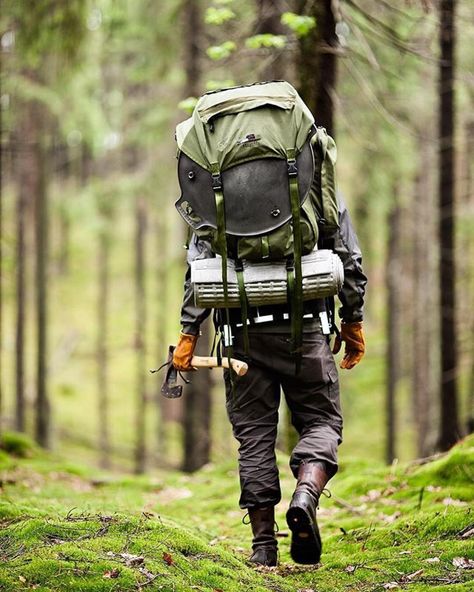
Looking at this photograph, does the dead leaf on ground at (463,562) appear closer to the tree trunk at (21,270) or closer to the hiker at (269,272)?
the hiker at (269,272)

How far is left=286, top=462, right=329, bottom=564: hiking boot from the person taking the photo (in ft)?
14.1

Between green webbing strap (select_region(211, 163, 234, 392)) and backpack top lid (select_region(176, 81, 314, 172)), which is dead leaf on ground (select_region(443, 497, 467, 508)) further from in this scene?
backpack top lid (select_region(176, 81, 314, 172))

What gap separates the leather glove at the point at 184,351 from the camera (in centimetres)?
490

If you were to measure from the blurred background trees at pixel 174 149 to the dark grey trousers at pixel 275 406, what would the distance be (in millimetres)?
3175

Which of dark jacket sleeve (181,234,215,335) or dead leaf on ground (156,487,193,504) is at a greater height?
dark jacket sleeve (181,234,215,335)

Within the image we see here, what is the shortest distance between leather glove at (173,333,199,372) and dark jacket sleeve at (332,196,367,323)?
1.00 metres

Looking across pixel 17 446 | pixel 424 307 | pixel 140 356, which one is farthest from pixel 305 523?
pixel 140 356

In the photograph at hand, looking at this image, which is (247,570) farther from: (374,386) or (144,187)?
(374,386)

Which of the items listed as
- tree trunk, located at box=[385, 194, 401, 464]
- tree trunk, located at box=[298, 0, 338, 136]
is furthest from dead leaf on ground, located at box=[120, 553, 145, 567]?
tree trunk, located at box=[385, 194, 401, 464]

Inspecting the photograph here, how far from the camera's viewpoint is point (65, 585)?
3555mm

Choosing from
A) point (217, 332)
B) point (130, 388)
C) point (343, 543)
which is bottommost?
point (130, 388)

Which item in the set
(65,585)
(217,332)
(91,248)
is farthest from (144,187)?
(91,248)

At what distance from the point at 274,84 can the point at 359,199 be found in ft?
44.2

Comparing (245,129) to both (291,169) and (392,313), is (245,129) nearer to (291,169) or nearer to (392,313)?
(291,169)
